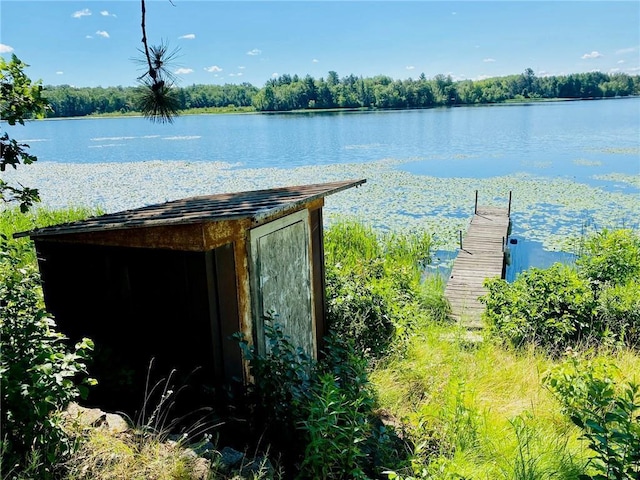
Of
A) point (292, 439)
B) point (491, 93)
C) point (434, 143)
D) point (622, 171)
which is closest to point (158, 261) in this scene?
point (292, 439)

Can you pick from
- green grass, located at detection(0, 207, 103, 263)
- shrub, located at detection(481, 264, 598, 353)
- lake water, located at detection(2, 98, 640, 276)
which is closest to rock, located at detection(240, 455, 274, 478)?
shrub, located at detection(481, 264, 598, 353)

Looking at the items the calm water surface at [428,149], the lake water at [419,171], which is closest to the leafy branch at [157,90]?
the lake water at [419,171]

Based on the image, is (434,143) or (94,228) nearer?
(94,228)

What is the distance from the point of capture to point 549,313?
6.72 metres

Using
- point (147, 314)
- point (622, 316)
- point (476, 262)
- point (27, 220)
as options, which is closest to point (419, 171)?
point (476, 262)

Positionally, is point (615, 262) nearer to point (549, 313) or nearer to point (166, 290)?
point (549, 313)

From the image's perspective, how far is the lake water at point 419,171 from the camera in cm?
1595

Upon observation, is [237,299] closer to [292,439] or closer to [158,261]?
[158,261]

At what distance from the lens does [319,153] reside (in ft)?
103

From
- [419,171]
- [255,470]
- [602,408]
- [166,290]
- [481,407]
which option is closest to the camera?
[255,470]

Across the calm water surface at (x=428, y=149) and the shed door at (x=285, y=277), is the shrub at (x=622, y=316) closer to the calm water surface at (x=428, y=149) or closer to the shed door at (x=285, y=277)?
the shed door at (x=285, y=277)

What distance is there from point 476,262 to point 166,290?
9.41 meters

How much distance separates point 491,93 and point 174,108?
10276cm

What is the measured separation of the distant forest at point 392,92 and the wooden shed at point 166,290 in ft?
236
